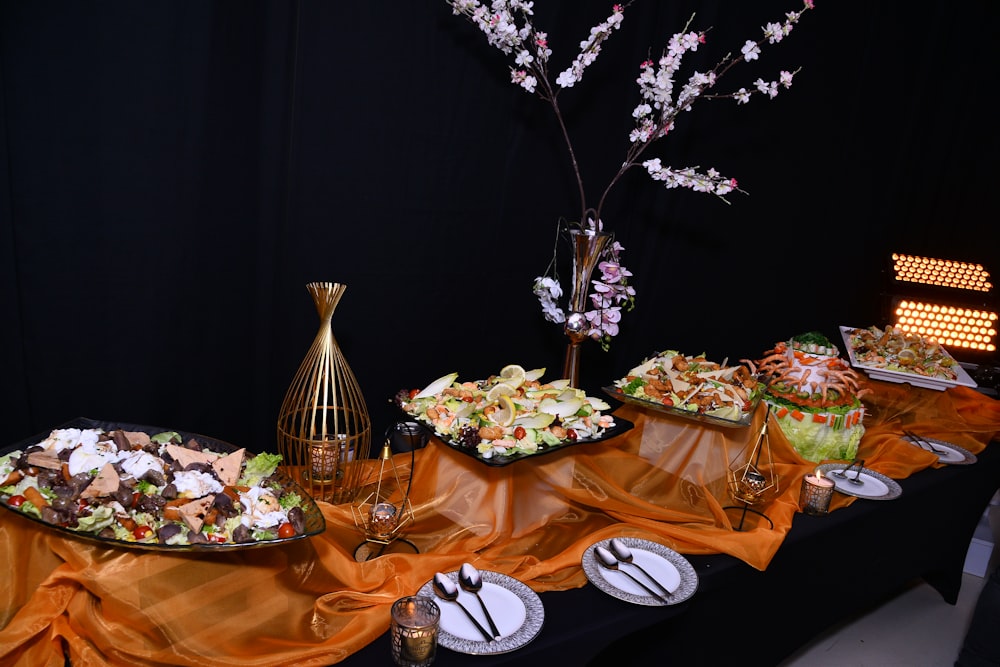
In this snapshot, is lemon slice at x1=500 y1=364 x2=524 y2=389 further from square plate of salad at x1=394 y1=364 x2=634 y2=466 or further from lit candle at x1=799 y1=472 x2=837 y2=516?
lit candle at x1=799 y1=472 x2=837 y2=516

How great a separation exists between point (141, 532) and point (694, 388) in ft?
4.94

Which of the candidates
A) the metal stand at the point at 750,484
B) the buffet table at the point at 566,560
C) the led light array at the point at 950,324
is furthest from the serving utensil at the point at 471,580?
the led light array at the point at 950,324

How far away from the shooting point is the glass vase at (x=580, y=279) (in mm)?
2338

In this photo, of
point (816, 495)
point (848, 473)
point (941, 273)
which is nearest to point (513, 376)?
point (816, 495)

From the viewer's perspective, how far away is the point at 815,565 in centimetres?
210

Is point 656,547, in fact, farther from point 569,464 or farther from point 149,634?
point 149,634

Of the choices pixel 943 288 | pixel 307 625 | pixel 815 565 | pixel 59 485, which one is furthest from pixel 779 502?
pixel 943 288

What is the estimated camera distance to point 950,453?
261cm

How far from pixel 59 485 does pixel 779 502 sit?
173cm

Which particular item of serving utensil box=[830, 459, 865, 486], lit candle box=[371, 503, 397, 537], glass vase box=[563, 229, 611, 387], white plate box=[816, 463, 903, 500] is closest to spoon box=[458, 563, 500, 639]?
lit candle box=[371, 503, 397, 537]

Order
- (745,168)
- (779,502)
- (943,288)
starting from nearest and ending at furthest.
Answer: (779,502)
(943,288)
(745,168)

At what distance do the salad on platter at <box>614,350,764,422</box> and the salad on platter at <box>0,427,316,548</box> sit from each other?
1123mm

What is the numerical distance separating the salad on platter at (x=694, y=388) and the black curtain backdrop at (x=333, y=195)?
0.89 m

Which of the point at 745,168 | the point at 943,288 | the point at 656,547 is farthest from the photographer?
the point at 745,168
